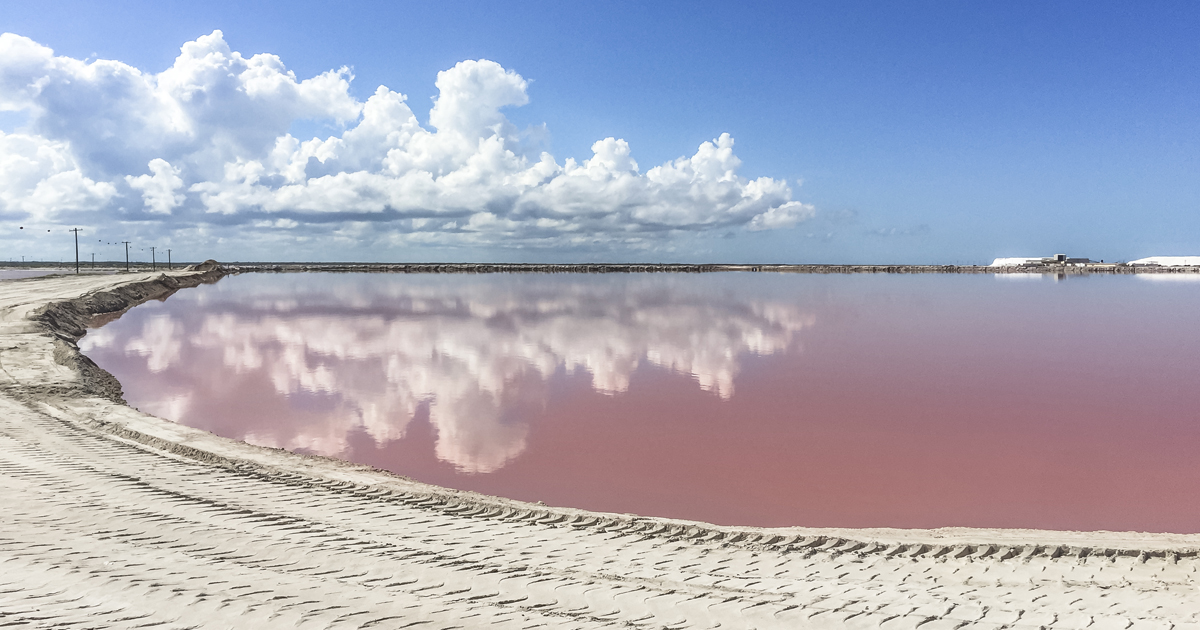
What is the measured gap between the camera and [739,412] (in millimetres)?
13375

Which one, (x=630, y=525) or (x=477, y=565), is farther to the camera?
(x=630, y=525)

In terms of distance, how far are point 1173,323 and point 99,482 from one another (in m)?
42.2

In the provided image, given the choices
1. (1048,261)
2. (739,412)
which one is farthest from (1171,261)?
(739,412)

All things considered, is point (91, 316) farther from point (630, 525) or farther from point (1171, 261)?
point (1171, 261)

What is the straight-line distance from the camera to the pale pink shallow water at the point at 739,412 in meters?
8.84

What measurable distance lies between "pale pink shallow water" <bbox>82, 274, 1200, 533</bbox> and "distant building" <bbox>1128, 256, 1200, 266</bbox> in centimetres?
18328

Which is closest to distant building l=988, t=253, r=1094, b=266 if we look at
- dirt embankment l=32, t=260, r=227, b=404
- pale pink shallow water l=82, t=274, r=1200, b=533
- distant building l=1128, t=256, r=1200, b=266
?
distant building l=1128, t=256, r=1200, b=266

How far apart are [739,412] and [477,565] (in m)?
8.63

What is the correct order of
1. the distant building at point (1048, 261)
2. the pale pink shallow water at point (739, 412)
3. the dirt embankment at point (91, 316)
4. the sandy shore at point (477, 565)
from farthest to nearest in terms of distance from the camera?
1. the distant building at point (1048, 261)
2. the dirt embankment at point (91, 316)
3. the pale pink shallow water at point (739, 412)
4. the sandy shore at point (477, 565)

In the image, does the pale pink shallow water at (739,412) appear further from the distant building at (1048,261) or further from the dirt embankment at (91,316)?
the distant building at (1048,261)

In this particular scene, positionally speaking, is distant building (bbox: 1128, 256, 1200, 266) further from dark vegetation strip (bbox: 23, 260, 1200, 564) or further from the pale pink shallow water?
dark vegetation strip (bbox: 23, 260, 1200, 564)

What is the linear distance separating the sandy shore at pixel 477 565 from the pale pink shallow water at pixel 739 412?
167 cm

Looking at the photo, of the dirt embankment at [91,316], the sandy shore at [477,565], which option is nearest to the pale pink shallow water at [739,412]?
the dirt embankment at [91,316]

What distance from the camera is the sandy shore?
491 centimetres
